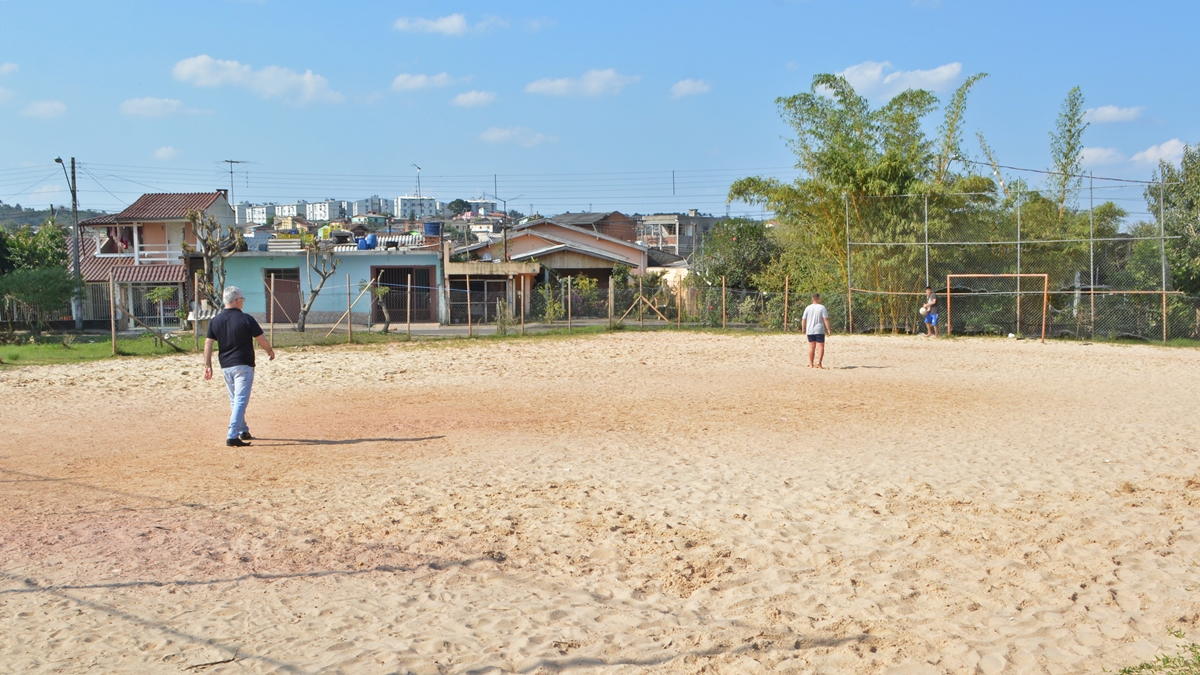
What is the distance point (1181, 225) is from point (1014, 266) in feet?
13.2

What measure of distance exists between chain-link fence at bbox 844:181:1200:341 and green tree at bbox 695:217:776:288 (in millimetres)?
9436

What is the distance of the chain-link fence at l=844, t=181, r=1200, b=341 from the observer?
2342cm

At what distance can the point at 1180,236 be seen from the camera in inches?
920

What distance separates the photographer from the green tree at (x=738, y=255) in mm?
37219

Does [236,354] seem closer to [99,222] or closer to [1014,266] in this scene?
[1014,266]

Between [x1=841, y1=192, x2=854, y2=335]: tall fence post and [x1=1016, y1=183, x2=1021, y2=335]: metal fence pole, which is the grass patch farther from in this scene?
[x1=841, y1=192, x2=854, y2=335]: tall fence post

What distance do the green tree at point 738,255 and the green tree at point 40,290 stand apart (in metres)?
21.6

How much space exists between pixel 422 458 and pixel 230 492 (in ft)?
6.57

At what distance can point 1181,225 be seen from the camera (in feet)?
78.9

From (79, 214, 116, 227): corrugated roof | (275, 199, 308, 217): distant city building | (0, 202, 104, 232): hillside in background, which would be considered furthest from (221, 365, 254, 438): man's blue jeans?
(275, 199, 308, 217): distant city building

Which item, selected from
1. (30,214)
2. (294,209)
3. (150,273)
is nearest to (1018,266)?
(150,273)

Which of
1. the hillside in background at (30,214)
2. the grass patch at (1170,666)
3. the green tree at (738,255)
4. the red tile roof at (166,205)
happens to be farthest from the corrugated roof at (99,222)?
the hillside in background at (30,214)

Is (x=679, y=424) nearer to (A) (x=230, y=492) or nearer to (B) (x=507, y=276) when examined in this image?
(A) (x=230, y=492)

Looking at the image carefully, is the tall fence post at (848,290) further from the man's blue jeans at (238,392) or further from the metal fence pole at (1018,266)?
the man's blue jeans at (238,392)
